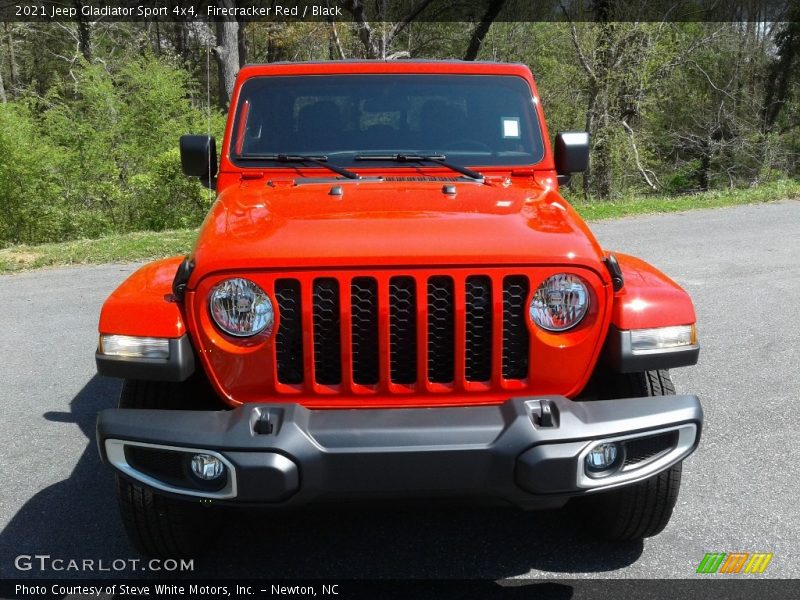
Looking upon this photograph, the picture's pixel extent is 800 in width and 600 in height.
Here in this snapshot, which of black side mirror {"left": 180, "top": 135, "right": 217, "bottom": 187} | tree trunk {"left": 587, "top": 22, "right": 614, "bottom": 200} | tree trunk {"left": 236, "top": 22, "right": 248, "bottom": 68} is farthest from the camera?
tree trunk {"left": 236, "top": 22, "right": 248, "bottom": 68}

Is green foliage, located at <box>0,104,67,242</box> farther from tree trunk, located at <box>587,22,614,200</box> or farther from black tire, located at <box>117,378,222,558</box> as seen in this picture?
black tire, located at <box>117,378,222,558</box>

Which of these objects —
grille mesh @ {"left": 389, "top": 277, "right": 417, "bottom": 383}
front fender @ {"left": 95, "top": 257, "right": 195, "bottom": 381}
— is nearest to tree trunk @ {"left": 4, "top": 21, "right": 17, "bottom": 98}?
front fender @ {"left": 95, "top": 257, "right": 195, "bottom": 381}

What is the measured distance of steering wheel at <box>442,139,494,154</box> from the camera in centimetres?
371

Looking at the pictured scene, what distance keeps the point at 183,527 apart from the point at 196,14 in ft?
82.3

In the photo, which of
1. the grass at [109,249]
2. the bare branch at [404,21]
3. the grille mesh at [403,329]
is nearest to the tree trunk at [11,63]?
the bare branch at [404,21]

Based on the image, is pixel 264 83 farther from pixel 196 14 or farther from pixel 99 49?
pixel 99 49

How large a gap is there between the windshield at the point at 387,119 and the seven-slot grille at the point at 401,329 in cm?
131

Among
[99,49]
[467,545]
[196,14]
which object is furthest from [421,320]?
[99,49]

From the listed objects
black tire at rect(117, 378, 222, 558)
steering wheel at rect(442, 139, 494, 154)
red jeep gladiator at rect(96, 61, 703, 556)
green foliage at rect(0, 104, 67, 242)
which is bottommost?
green foliage at rect(0, 104, 67, 242)

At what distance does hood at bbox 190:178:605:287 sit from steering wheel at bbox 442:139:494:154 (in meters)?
0.61

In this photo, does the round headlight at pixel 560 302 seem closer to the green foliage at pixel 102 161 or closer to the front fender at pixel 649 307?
the front fender at pixel 649 307

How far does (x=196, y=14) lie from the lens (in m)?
25.0

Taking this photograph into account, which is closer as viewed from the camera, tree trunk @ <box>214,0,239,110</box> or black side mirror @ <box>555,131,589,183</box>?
black side mirror @ <box>555,131,589,183</box>

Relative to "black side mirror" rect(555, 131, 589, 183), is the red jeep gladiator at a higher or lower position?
lower
